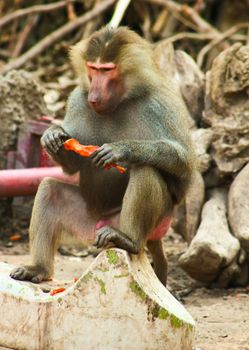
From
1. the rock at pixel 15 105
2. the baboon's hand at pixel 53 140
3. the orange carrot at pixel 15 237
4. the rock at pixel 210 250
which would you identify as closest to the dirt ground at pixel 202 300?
the orange carrot at pixel 15 237

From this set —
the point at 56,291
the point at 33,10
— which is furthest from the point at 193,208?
the point at 33,10

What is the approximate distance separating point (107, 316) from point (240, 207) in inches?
85.6

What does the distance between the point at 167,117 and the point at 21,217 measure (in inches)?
104

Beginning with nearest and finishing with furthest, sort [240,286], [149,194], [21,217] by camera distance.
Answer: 1. [149,194]
2. [240,286]
3. [21,217]

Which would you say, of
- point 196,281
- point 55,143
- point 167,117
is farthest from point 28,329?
point 196,281

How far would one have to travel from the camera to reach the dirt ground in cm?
486

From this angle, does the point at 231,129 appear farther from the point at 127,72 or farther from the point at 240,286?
the point at 127,72

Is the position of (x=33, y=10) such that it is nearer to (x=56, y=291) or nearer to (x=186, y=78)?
(x=186, y=78)

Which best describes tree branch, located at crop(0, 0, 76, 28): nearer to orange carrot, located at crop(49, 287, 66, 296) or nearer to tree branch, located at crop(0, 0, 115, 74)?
tree branch, located at crop(0, 0, 115, 74)

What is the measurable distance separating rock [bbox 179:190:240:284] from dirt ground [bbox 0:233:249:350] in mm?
162

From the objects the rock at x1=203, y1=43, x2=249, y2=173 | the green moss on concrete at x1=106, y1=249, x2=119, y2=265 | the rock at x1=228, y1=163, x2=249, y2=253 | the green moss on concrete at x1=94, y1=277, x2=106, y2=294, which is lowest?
the rock at x1=228, y1=163, x2=249, y2=253

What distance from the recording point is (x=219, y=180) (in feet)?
21.3

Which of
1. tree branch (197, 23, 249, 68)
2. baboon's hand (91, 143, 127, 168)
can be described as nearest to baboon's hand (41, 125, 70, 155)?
baboon's hand (91, 143, 127, 168)

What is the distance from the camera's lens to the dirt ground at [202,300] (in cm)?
486
